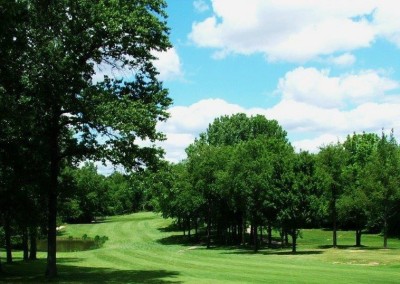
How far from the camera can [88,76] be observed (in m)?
24.5

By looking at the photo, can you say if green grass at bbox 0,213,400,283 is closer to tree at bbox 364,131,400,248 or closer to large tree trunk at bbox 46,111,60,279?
large tree trunk at bbox 46,111,60,279

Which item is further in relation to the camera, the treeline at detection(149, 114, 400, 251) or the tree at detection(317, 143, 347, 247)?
the tree at detection(317, 143, 347, 247)

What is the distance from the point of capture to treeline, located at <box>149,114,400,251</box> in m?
44.8

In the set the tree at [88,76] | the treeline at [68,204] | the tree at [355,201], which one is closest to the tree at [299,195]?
the tree at [355,201]

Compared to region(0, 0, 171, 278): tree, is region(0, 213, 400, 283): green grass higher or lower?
lower

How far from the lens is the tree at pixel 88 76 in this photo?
21.4 metres

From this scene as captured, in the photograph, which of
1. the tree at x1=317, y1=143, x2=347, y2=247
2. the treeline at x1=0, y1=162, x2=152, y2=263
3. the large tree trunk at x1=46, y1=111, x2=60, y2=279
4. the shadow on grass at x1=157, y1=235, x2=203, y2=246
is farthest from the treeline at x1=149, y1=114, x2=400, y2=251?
the large tree trunk at x1=46, y1=111, x2=60, y2=279

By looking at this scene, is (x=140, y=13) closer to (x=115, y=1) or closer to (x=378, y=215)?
(x=115, y=1)

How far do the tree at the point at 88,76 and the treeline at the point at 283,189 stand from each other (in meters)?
9.49

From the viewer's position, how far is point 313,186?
44469mm

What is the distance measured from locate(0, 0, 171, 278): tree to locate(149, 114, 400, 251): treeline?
31.1ft

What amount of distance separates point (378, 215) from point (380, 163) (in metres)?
6.12

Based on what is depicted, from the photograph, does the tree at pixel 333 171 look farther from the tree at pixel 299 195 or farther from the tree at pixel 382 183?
the tree at pixel 299 195

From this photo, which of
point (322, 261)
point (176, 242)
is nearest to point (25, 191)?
point (322, 261)
